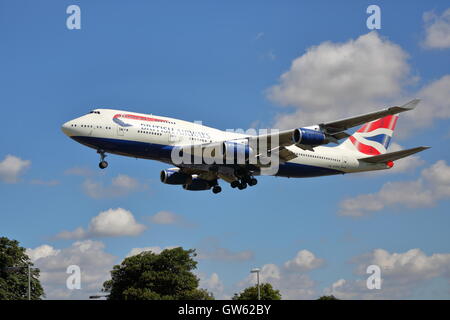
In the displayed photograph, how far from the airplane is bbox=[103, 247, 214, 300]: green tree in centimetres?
3040

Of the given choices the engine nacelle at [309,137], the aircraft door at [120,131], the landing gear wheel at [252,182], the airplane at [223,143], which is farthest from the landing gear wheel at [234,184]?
the aircraft door at [120,131]

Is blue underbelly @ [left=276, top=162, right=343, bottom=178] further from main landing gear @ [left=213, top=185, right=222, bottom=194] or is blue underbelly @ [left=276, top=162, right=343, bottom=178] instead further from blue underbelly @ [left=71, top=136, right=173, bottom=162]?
blue underbelly @ [left=71, top=136, right=173, bottom=162]

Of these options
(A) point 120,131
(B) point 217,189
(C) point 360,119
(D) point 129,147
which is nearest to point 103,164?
(D) point 129,147

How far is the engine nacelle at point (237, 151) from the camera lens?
4644 centimetres

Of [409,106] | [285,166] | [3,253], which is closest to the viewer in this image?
[409,106]

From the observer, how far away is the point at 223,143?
152 ft

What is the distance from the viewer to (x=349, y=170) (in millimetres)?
55000

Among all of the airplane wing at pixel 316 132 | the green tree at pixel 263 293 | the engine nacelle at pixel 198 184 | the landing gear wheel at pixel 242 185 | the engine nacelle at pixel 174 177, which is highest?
the airplane wing at pixel 316 132

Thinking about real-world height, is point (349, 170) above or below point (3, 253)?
above

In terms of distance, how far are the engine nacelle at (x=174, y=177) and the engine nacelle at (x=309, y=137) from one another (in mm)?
14211

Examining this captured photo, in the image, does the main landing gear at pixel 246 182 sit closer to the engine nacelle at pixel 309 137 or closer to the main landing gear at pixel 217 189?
the main landing gear at pixel 217 189
